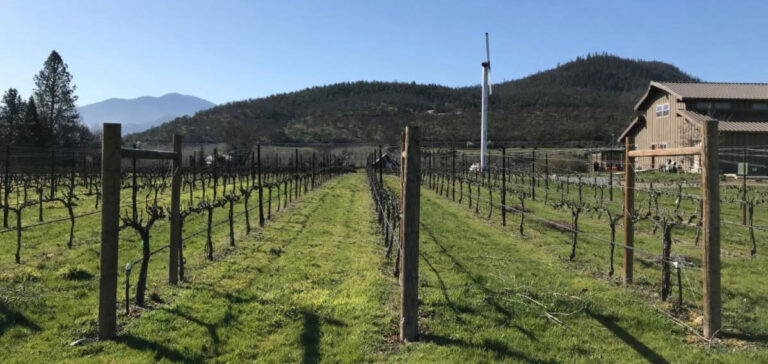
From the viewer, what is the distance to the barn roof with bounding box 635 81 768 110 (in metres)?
37.1

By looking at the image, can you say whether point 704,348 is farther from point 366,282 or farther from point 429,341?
point 366,282

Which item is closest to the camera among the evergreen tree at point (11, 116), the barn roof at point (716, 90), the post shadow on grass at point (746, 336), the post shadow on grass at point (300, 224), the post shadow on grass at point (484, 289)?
the post shadow on grass at point (746, 336)

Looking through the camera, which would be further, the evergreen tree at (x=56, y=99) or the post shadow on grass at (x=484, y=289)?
the evergreen tree at (x=56, y=99)

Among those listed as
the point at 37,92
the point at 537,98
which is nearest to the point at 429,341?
the point at 37,92

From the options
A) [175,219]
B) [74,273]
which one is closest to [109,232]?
[175,219]

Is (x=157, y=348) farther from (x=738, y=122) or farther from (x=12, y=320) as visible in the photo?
(x=738, y=122)

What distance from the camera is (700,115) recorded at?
35.0 meters

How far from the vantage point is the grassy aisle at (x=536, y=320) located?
15.0 ft

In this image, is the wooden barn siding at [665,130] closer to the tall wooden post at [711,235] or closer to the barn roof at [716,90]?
the barn roof at [716,90]

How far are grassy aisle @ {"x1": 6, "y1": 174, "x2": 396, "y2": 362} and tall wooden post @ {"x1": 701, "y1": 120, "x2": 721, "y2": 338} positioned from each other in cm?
329

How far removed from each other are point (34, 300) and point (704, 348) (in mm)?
7726

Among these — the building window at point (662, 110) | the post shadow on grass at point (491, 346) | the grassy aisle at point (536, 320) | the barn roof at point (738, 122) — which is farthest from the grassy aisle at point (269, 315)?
the building window at point (662, 110)

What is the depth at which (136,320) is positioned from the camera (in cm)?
537

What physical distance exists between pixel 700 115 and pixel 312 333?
127 feet
